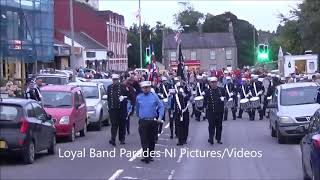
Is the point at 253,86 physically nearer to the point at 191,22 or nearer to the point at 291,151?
the point at 291,151

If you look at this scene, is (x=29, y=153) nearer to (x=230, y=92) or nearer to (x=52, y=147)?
(x=52, y=147)

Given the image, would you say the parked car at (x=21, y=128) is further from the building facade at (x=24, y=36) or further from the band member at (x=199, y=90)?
the building facade at (x=24, y=36)

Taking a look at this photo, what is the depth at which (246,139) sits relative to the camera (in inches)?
901

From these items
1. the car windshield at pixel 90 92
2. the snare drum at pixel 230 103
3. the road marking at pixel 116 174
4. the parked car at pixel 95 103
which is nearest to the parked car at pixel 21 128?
the road marking at pixel 116 174

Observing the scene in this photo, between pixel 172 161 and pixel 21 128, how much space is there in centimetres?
340

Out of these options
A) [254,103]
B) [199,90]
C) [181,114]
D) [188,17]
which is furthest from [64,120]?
[188,17]

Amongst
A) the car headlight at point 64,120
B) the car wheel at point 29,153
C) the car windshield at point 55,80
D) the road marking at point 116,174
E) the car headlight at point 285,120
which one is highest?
the car windshield at point 55,80

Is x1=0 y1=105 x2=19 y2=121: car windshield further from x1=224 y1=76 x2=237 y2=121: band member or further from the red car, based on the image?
x1=224 y1=76 x2=237 y2=121: band member

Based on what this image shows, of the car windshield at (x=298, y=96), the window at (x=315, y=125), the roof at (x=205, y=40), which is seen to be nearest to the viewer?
the window at (x=315, y=125)

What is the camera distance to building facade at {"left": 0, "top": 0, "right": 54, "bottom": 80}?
156ft

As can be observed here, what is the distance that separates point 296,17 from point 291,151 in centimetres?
4211

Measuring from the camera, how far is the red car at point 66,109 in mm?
22531

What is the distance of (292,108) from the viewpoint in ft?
69.3

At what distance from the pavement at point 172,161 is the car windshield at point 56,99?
119cm
